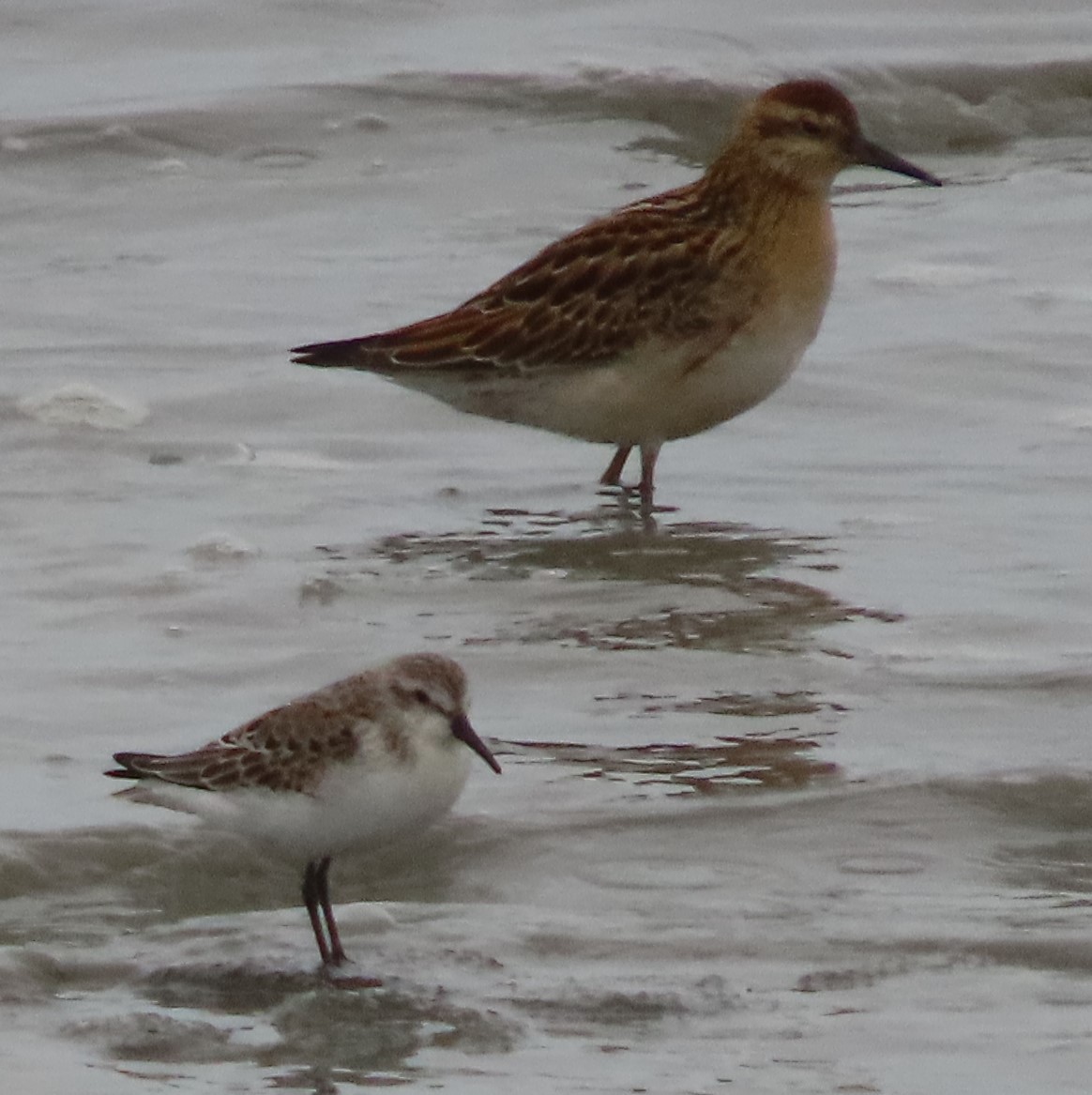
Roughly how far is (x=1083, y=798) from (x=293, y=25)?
8490 millimetres

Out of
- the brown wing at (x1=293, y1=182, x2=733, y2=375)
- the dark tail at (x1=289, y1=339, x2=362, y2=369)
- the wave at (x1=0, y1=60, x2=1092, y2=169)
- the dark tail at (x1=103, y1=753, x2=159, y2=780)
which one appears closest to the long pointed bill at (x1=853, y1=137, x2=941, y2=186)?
the brown wing at (x1=293, y1=182, x2=733, y2=375)

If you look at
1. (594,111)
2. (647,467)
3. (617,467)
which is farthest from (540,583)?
(594,111)

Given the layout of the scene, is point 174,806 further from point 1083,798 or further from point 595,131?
point 595,131

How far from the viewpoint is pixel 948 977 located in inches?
206

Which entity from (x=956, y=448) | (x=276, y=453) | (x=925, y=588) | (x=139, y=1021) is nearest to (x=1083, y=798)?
(x=925, y=588)

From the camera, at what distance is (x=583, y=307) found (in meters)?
8.84

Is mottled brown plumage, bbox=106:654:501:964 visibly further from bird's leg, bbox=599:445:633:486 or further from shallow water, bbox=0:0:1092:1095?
bird's leg, bbox=599:445:633:486

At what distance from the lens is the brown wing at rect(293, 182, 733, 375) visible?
870 cm

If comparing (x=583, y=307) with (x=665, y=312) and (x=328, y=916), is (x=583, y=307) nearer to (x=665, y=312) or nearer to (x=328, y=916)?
(x=665, y=312)

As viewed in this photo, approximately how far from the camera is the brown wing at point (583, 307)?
870 centimetres

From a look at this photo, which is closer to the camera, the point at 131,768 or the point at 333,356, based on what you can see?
the point at 131,768

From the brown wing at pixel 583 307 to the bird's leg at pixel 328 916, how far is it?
3.46 meters

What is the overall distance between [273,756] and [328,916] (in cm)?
31

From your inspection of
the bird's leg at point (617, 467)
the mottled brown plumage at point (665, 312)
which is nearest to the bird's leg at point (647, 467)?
the mottled brown plumage at point (665, 312)
